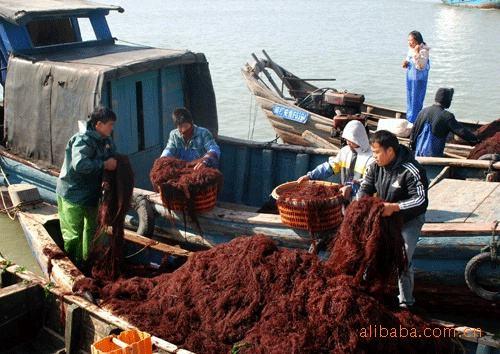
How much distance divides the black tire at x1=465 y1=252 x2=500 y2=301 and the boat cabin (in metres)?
4.17

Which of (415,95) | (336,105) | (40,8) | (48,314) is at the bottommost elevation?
(48,314)

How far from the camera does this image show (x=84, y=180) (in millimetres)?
6055

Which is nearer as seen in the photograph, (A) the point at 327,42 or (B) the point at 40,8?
(B) the point at 40,8

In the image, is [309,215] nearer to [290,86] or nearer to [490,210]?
[490,210]

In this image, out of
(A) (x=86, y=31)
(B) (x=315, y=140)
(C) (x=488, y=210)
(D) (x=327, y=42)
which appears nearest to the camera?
(C) (x=488, y=210)

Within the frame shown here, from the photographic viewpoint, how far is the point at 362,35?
33750 mm

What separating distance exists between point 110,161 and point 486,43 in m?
29.4

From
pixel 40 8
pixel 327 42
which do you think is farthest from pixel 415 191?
pixel 327 42

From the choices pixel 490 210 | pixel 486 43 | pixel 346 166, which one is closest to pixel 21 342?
pixel 346 166

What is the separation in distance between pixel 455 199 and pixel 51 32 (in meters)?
6.15

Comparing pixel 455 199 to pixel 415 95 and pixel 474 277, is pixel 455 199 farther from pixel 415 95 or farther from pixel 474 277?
pixel 415 95

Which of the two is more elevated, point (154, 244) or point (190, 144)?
point (190, 144)

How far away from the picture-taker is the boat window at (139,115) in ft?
26.0

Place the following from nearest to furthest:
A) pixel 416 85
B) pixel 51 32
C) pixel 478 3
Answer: pixel 51 32 → pixel 416 85 → pixel 478 3
